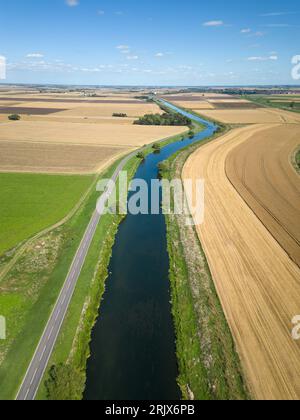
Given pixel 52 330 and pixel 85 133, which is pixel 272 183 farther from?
pixel 85 133

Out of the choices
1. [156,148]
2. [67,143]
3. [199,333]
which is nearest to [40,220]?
[199,333]

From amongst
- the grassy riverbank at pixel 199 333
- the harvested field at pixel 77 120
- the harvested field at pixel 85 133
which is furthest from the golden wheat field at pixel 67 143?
the grassy riverbank at pixel 199 333

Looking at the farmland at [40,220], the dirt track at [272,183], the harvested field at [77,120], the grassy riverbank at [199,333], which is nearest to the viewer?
the grassy riverbank at [199,333]

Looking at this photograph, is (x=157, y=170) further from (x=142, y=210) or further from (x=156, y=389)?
(x=156, y=389)

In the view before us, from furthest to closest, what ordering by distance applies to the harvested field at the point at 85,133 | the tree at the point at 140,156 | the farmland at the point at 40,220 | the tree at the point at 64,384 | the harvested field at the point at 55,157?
the harvested field at the point at 85,133, the tree at the point at 140,156, the harvested field at the point at 55,157, the farmland at the point at 40,220, the tree at the point at 64,384

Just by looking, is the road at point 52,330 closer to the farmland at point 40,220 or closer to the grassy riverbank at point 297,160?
the farmland at point 40,220

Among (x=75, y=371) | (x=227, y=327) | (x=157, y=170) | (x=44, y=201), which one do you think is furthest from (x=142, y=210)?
(x=75, y=371)
